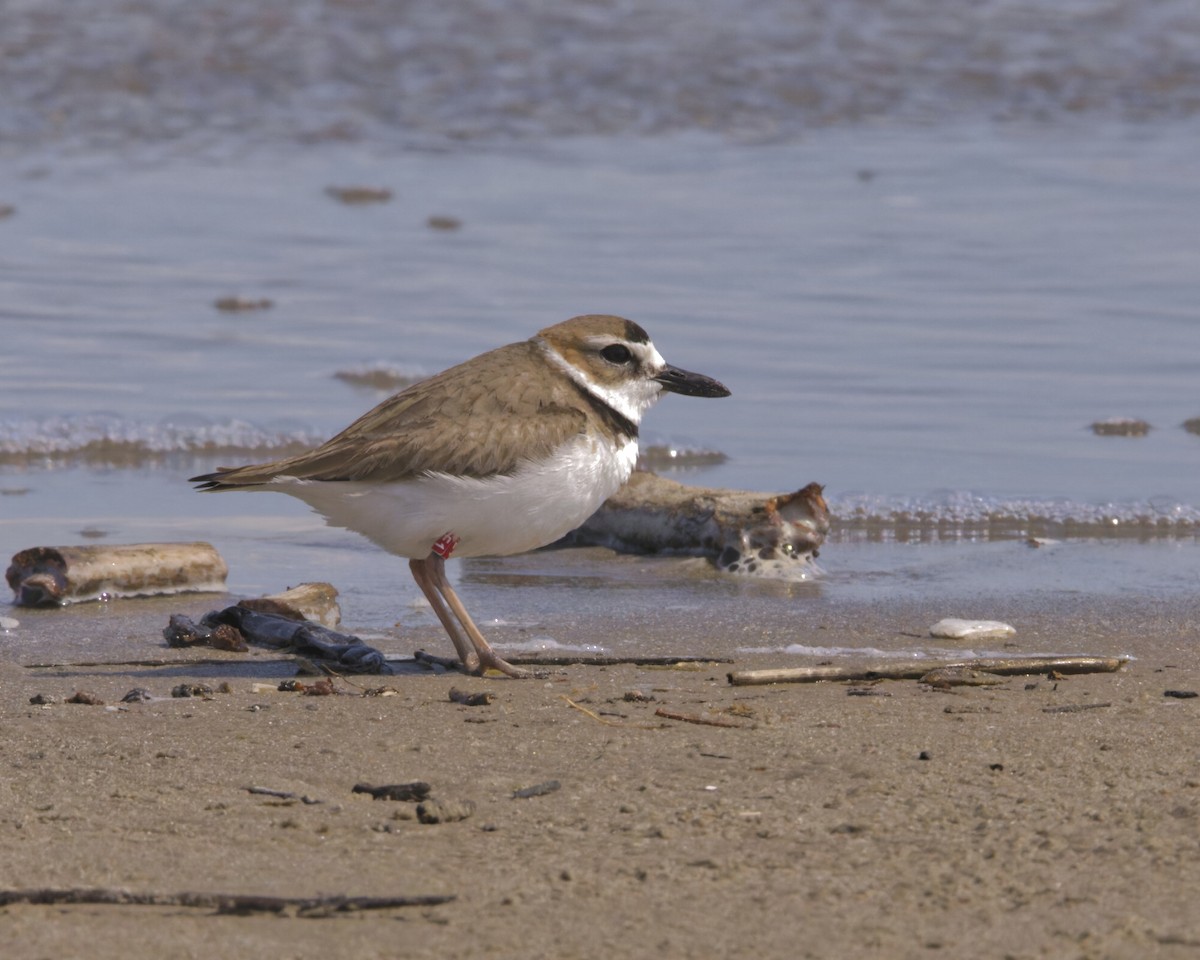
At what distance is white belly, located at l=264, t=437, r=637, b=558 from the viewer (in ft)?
17.9

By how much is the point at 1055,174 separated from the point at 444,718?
11.6 m

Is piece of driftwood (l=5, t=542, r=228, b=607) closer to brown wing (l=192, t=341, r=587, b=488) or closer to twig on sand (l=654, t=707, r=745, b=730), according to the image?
brown wing (l=192, t=341, r=587, b=488)

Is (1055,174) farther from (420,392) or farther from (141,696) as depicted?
(141,696)

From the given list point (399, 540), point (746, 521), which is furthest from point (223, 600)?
point (746, 521)

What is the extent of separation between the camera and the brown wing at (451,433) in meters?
5.45

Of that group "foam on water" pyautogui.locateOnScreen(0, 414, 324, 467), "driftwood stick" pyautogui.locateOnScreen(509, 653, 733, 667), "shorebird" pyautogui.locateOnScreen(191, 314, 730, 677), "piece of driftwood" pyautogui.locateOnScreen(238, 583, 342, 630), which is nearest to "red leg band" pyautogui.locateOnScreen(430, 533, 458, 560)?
"shorebird" pyautogui.locateOnScreen(191, 314, 730, 677)

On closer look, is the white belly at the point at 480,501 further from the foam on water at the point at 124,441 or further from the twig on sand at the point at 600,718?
the foam on water at the point at 124,441

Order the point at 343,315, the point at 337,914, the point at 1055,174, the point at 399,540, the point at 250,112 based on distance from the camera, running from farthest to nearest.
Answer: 1. the point at 250,112
2. the point at 1055,174
3. the point at 343,315
4. the point at 399,540
5. the point at 337,914

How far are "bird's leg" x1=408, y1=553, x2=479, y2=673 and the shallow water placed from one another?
67 cm

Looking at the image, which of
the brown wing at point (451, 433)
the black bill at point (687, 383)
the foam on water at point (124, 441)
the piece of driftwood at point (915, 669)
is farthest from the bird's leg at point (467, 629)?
the foam on water at point (124, 441)

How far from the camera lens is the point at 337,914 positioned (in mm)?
3346

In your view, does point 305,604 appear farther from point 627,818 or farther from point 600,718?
point 627,818

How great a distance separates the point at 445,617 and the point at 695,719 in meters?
1.24

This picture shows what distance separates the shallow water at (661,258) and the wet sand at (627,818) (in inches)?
59.9
